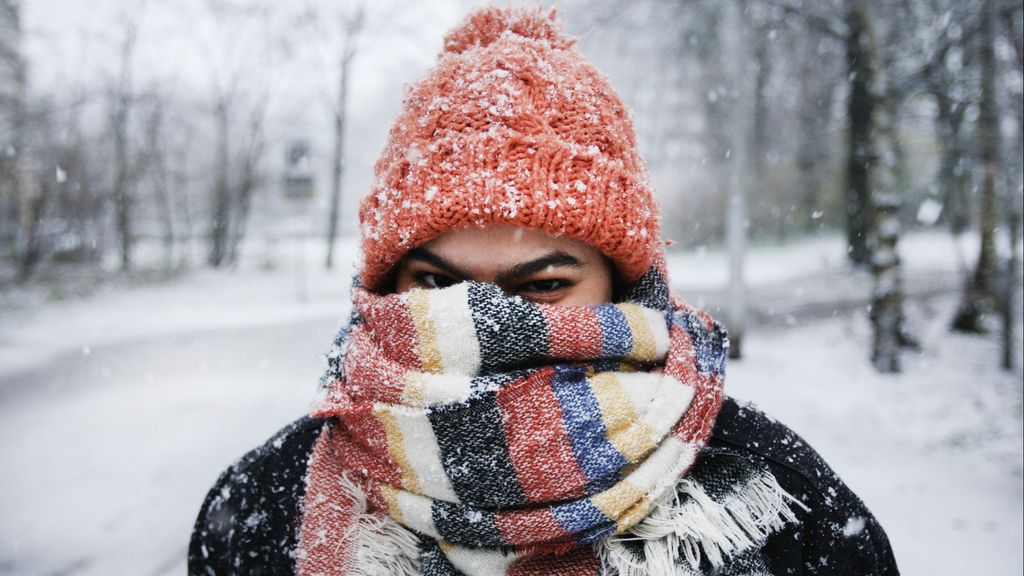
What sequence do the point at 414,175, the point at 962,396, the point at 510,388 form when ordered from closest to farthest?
the point at 510,388 < the point at 414,175 < the point at 962,396

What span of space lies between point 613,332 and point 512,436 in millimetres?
290

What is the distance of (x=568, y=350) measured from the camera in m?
1.12

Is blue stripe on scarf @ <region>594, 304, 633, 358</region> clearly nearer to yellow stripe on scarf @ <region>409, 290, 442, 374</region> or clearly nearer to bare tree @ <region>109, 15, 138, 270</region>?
yellow stripe on scarf @ <region>409, 290, 442, 374</region>

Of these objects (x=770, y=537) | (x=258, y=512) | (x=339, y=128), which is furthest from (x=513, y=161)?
(x=339, y=128)

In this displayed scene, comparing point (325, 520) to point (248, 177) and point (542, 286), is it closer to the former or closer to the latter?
point (542, 286)

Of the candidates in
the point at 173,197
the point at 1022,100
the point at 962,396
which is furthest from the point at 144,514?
the point at 173,197

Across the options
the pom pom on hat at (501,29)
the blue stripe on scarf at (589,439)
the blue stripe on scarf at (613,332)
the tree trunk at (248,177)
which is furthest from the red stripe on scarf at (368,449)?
the tree trunk at (248,177)

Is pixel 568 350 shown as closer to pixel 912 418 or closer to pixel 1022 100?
pixel 912 418

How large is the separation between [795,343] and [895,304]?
162 centimetres

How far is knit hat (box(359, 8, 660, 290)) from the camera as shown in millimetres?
1133

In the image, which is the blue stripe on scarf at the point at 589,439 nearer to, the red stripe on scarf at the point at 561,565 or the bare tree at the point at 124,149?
the red stripe on scarf at the point at 561,565

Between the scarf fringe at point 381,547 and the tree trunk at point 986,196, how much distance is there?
5.81 m

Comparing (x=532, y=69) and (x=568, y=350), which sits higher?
(x=532, y=69)

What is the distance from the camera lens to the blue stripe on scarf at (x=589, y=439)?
1.07 metres
